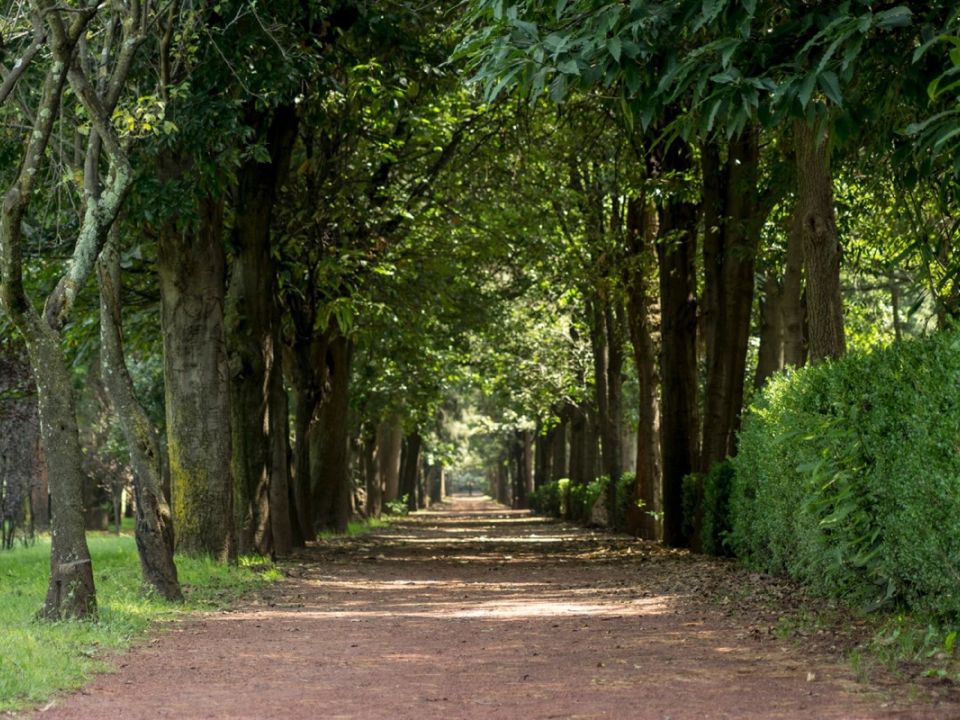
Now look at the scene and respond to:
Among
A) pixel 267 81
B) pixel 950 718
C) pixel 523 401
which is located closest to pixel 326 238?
pixel 267 81

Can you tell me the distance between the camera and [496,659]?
9.58 meters

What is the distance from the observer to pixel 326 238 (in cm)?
2273

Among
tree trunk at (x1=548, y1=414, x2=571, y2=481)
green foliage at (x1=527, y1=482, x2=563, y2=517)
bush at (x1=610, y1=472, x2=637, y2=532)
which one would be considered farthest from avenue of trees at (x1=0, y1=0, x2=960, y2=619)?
tree trunk at (x1=548, y1=414, x2=571, y2=481)

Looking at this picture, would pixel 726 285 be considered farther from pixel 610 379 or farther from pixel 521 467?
pixel 521 467

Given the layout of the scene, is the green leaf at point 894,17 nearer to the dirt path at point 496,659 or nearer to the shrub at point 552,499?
the dirt path at point 496,659

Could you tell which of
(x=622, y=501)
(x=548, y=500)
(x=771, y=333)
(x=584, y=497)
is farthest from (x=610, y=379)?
(x=548, y=500)

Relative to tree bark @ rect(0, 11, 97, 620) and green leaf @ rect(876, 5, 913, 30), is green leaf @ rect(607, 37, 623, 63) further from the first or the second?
tree bark @ rect(0, 11, 97, 620)

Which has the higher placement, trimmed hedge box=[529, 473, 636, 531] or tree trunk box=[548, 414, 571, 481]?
tree trunk box=[548, 414, 571, 481]

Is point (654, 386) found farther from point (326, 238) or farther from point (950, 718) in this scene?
point (950, 718)

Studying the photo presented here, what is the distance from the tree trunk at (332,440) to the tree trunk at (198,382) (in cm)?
1053

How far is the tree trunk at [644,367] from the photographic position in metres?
26.4

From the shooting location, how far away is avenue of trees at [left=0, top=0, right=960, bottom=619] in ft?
27.7

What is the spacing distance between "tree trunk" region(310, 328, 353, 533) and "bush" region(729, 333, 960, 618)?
618 inches

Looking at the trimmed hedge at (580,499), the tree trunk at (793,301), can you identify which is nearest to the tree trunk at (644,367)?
the trimmed hedge at (580,499)
